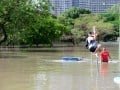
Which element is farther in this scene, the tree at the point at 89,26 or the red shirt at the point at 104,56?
the tree at the point at 89,26

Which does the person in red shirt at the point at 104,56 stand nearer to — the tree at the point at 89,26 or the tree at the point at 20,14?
the tree at the point at 20,14

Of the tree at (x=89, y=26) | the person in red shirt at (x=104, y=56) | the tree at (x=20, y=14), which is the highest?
the tree at (x=20, y=14)

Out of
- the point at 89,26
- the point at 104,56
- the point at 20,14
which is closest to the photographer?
the point at 104,56

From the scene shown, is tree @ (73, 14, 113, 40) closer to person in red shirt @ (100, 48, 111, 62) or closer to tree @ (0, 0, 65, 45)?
tree @ (0, 0, 65, 45)

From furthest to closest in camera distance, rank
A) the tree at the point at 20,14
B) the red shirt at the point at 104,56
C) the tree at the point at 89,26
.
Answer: the tree at the point at 89,26, the tree at the point at 20,14, the red shirt at the point at 104,56

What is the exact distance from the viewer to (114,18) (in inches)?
4417

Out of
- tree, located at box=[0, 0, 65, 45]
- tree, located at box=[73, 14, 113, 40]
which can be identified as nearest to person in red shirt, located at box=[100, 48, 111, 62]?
tree, located at box=[0, 0, 65, 45]

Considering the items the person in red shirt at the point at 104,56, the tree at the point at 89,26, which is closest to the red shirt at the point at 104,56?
the person in red shirt at the point at 104,56

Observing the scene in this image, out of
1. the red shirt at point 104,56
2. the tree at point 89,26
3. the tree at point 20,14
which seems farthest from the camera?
the tree at point 89,26

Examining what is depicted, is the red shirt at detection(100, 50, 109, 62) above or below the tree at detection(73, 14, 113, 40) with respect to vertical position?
above

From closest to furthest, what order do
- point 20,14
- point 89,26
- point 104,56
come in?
point 104,56 < point 20,14 < point 89,26

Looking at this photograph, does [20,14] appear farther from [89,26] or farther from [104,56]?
[89,26]

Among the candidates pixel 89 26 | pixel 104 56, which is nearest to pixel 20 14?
pixel 104 56

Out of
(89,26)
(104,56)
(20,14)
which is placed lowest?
(89,26)
